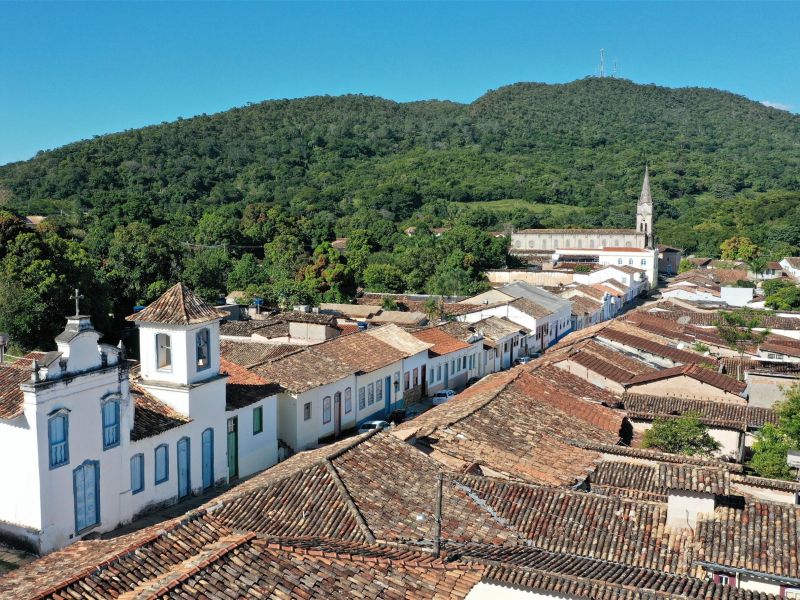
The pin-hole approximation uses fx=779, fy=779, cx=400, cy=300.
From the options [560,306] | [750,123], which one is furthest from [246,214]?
[750,123]

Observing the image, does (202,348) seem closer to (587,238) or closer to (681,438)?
(681,438)

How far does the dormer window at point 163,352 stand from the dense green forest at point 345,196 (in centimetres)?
1792

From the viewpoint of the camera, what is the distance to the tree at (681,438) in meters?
22.1

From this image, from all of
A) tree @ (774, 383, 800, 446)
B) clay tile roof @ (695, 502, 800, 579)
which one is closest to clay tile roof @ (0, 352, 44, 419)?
clay tile roof @ (695, 502, 800, 579)

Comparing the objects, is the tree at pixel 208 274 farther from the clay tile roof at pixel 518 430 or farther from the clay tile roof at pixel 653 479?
the clay tile roof at pixel 653 479

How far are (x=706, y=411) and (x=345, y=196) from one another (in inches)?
4018

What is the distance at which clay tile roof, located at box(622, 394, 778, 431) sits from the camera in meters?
24.4

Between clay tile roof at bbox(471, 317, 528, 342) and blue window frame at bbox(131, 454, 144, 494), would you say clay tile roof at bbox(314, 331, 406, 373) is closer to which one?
blue window frame at bbox(131, 454, 144, 494)

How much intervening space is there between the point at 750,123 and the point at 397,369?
192870 mm

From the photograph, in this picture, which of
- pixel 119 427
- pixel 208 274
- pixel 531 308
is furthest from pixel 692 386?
pixel 208 274

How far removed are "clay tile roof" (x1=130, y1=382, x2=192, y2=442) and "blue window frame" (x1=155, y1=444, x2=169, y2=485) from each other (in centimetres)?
55

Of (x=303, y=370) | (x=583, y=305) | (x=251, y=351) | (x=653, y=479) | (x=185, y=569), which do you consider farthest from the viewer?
(x=583, y=305)

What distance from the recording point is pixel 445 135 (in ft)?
575

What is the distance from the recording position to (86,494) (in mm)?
18031
